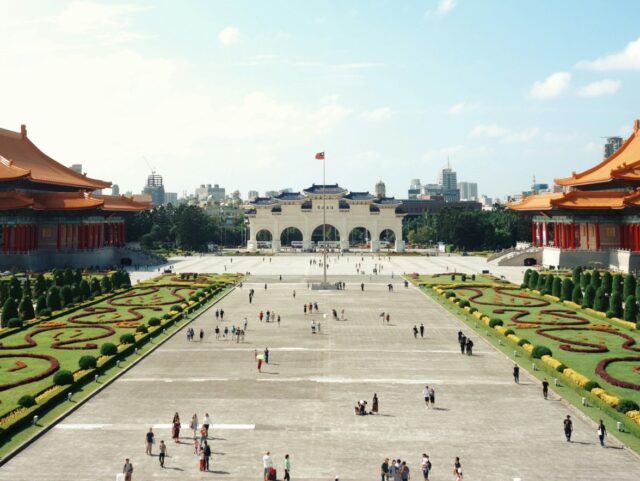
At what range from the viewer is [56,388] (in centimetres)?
3061

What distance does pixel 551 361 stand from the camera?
3503 cm

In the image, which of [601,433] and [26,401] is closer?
[601,433]

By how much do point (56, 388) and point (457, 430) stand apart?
1776 centimetres

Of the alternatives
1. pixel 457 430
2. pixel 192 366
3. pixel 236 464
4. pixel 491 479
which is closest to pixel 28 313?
pixel 192 366

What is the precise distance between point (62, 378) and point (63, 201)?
2557 inches

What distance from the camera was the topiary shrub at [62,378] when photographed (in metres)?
31.1

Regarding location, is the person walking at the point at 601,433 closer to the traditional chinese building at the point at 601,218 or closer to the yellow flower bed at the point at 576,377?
the yellow flower bed at the point at 576,377

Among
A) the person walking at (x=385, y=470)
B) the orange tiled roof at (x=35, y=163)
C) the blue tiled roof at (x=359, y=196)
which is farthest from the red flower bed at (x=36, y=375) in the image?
the blue tiled roof at (x=359, y=196)

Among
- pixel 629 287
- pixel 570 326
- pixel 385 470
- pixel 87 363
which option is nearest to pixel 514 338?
pixel 570 326

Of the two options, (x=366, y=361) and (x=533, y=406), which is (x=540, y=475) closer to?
(x=533, y=406)

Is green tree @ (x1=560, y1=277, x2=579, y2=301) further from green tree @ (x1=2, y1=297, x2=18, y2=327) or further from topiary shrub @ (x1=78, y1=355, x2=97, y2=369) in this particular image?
green tree @ (x1=2, y1=297, x2=18, y2=327)

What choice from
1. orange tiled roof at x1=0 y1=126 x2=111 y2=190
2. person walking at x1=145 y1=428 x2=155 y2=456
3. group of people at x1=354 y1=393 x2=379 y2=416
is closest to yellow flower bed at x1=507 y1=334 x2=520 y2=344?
group of people at x1=354 y1=393 x2=379 y2=416

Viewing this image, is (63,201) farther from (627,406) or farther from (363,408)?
(627,406)

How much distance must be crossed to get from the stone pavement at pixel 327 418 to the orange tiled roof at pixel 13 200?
47.4m
